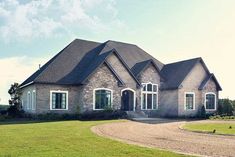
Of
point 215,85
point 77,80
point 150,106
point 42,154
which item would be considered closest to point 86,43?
point 77,80

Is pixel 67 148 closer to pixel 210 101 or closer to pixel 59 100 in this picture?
pixel 59 100

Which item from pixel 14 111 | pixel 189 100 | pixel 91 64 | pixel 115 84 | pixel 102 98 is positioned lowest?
pixel 14 111

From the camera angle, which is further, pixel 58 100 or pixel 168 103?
pixel 168 103

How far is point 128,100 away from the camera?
35500 mm

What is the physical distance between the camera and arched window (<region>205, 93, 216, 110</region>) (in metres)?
38.8

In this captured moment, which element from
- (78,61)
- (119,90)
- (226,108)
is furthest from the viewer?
(226,108)

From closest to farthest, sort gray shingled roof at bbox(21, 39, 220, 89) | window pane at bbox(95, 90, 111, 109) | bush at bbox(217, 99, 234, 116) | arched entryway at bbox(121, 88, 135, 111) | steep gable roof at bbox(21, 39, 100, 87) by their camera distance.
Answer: steep gable roof at bbox(21, 39, 100, 87) → gray shingled roof at bbox(21, 39, 220, 89) → window pane at bbox(95, 90, 111, 109) → arched entryway at bbox(121, 88, 135, 111) → bush at bbox(217, 99, 234, 116)

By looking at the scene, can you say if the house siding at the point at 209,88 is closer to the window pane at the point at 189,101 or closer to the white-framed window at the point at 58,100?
the window pane at the point at 189,101

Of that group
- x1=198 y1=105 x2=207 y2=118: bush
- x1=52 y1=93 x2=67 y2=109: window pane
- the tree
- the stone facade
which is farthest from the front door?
the tree

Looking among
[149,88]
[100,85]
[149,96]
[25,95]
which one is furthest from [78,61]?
[149,96]

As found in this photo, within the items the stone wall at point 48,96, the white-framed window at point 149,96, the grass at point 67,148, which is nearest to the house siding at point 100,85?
the stone wall at point 48,96

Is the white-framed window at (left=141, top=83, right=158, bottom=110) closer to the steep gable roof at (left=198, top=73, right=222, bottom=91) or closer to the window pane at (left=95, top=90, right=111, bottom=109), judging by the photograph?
the window pane at (left=95, top=90, right=111, bottom=109)

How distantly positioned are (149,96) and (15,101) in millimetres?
15507

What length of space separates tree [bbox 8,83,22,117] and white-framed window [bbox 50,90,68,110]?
6.17 meters
